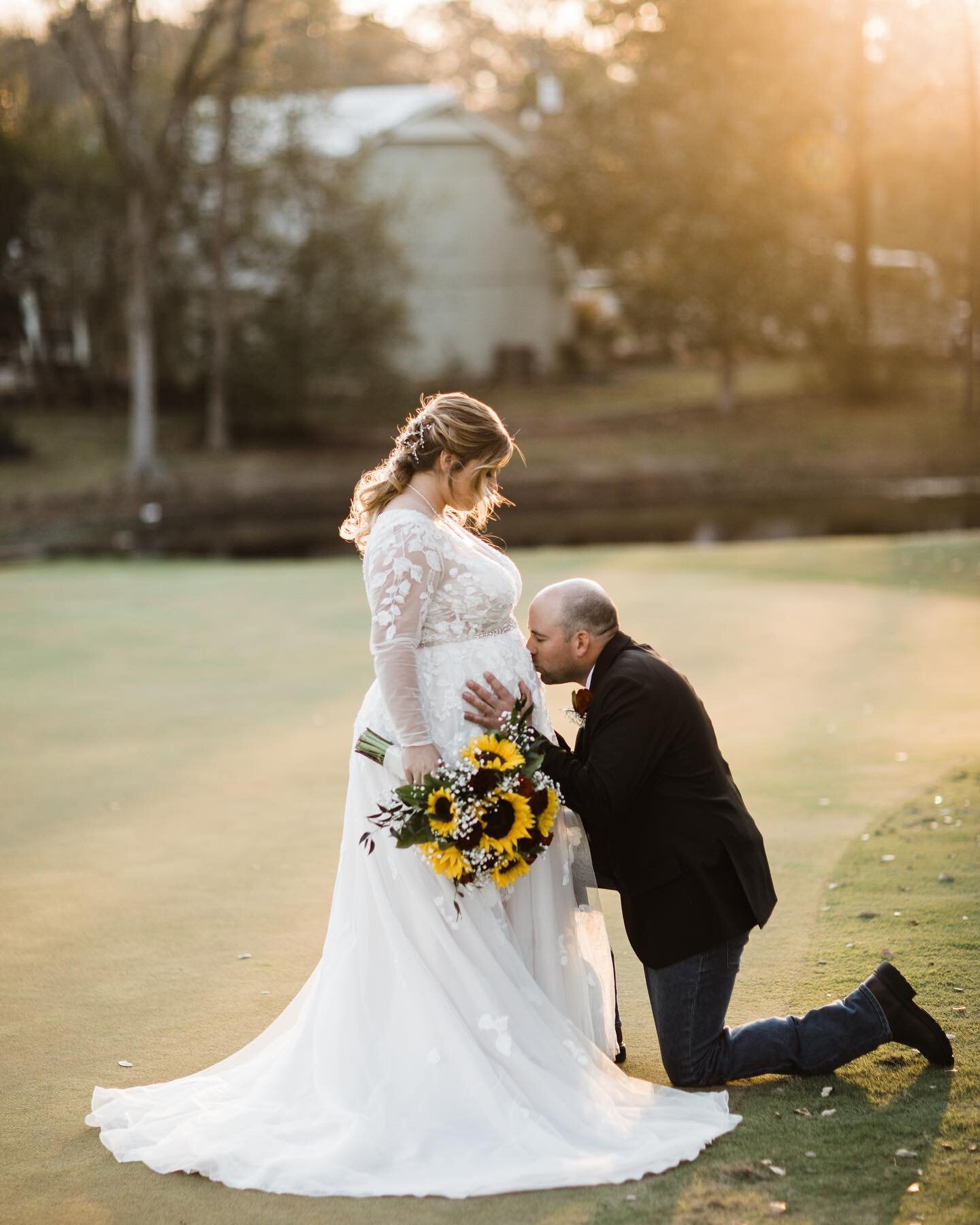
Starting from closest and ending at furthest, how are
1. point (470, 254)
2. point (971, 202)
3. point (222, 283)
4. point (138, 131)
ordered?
point (138, 131) < point (222, 283) < point (971, 202) < point (470, 254)

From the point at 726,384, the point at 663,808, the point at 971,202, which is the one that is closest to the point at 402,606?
the point at 663,808

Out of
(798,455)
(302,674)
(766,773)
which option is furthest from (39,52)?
(766,773)

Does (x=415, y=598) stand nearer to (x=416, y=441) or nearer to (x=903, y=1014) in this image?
(x=416, y=441)

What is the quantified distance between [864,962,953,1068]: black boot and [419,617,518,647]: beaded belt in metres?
1.55

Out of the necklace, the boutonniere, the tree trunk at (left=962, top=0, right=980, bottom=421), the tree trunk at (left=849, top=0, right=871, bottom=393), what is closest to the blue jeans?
the boutonniere

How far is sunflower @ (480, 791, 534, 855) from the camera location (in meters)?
4.07

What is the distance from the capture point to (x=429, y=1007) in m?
4.22

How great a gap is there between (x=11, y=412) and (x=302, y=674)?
26235 mm

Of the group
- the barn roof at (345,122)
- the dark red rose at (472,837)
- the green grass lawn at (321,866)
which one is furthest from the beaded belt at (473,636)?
the barn roof at (345,122)

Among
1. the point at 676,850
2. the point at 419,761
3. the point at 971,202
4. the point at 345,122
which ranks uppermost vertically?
the point at 345,122

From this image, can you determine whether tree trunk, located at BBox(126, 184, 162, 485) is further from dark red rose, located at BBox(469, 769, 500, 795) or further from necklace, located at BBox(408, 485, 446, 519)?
dark red rose, located at BBox(469, 769, 500, 795)

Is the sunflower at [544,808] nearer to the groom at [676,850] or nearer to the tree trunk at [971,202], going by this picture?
the groom at [676,850]

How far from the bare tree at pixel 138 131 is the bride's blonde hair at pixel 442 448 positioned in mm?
25396

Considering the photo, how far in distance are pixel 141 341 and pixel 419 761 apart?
27176mm
